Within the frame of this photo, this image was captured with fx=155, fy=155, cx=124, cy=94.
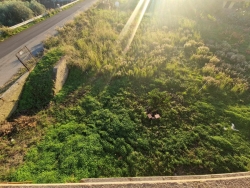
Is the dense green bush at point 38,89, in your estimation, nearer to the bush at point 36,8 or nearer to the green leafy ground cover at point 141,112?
the green leafy ground cover at point 141,112

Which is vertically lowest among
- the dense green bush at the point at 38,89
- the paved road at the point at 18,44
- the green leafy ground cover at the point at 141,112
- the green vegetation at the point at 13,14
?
the green leafy ground cover at the point at 141,112

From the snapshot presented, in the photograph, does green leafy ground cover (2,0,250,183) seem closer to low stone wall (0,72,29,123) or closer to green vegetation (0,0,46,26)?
low stone wall (0,72,29,123)

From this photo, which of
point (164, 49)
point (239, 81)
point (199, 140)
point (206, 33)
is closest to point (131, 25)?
point (164, 49)

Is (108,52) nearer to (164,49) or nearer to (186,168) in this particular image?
(164,49)

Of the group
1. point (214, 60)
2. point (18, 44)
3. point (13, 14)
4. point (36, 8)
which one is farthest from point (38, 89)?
point (36, 8)

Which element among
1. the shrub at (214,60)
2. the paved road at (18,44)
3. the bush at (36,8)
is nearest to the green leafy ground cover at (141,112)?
the shrub at (214,60)

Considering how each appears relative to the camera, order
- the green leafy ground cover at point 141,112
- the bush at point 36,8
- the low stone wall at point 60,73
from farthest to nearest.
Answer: the bush at point 36,8, the low stone wall at point 60,73, the green leafy ground cover at point 141,112
